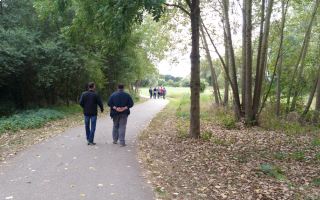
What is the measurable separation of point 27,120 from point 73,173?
7.46m

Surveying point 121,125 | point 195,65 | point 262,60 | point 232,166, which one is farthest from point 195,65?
point 262,60

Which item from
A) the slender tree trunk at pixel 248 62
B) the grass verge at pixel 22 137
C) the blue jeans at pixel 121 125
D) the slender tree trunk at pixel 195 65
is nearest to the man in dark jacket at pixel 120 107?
the blue jeans at pixel 121 125

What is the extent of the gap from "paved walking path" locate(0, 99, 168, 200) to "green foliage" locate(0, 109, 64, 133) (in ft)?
10.9

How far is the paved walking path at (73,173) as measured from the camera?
13.4 feet

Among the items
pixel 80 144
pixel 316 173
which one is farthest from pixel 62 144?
pixel 316 173

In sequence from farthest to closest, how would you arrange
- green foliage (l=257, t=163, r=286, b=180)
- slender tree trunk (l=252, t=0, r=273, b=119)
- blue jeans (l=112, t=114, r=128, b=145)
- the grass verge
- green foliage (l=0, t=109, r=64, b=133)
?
slender tree trunk (l=252, t=0, r=273, b=119) → green foliage (l=0, t=109, r=64, b=133) → blue jeans (l=112, t=114, r=128, b=145) → the grass verge → green foliage (l=257, t=163, r=286, b=180)

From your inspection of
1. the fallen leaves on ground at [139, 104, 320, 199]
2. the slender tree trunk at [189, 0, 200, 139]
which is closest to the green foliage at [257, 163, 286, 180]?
the fallen leaves on ground at [139, 104, 320, 199]

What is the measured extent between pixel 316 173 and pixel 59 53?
13557 mm

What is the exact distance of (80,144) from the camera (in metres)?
7.57

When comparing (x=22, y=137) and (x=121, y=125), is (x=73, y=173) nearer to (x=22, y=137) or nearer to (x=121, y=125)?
(x=121, y=125)

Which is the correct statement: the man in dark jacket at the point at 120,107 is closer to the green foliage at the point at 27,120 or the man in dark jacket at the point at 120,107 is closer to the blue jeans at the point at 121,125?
the blue jeans at the point at 121,125

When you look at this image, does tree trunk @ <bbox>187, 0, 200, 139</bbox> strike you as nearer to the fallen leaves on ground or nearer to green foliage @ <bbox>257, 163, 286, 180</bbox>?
the fallen leaves on ground

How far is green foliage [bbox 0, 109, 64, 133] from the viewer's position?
973 cm

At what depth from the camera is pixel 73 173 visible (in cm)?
502
